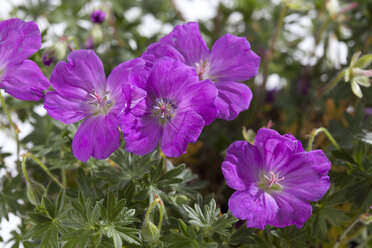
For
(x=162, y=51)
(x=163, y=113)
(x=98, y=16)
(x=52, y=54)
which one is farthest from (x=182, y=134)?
(x=98, y=16)

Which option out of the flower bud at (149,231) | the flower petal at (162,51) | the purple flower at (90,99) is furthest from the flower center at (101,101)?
the flower bud at (149,231)

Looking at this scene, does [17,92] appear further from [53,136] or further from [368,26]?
[368,26]

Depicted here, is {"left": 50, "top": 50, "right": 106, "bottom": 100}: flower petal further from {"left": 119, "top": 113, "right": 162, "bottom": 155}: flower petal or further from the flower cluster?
{"left": 119, "top": 113, "right": 162, "bottom": 155}: flower petal

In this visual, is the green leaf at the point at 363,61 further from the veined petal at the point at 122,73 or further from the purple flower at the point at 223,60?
the veined petal at the point at 122,73

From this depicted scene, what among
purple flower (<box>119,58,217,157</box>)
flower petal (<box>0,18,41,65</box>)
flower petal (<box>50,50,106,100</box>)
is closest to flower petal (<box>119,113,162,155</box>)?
purple flower (<box>119,58,217,157</box>)

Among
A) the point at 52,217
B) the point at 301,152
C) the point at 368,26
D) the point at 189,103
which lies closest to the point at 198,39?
the point at 189,103
